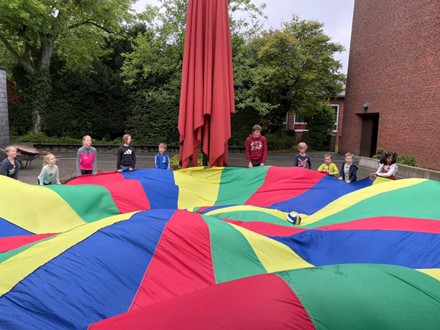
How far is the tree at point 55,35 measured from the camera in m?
13.7

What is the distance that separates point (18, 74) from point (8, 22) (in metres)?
2.94

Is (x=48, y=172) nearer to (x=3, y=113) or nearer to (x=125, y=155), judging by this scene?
(x=125, y=155)

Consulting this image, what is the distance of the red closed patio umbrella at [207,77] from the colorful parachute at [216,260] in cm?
93

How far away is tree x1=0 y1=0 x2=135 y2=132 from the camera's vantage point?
1372cm

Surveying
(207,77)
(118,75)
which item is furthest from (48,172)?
(118,75)

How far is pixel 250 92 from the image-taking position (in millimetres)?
14023

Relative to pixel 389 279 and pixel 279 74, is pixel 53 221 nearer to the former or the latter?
pixel 389 279

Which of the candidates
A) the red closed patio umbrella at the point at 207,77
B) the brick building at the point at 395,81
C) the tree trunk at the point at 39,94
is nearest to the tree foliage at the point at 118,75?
the tree trunk at the point at 39,94

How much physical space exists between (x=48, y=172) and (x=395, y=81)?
44.1 ft

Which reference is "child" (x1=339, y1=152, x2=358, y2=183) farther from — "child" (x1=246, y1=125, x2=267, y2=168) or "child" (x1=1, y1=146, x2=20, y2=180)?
"child" (x1=1, y1=146, x2=20, y2=180)

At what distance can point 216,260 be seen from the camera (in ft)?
7.14

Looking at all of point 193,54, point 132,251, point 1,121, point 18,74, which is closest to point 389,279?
point 132,251

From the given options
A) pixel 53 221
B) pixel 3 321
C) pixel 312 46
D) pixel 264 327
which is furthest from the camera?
pixel 312 46

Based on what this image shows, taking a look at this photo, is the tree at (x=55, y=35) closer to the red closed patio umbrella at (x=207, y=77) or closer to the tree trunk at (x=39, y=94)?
the tree trunk at (x=39, y=94)
